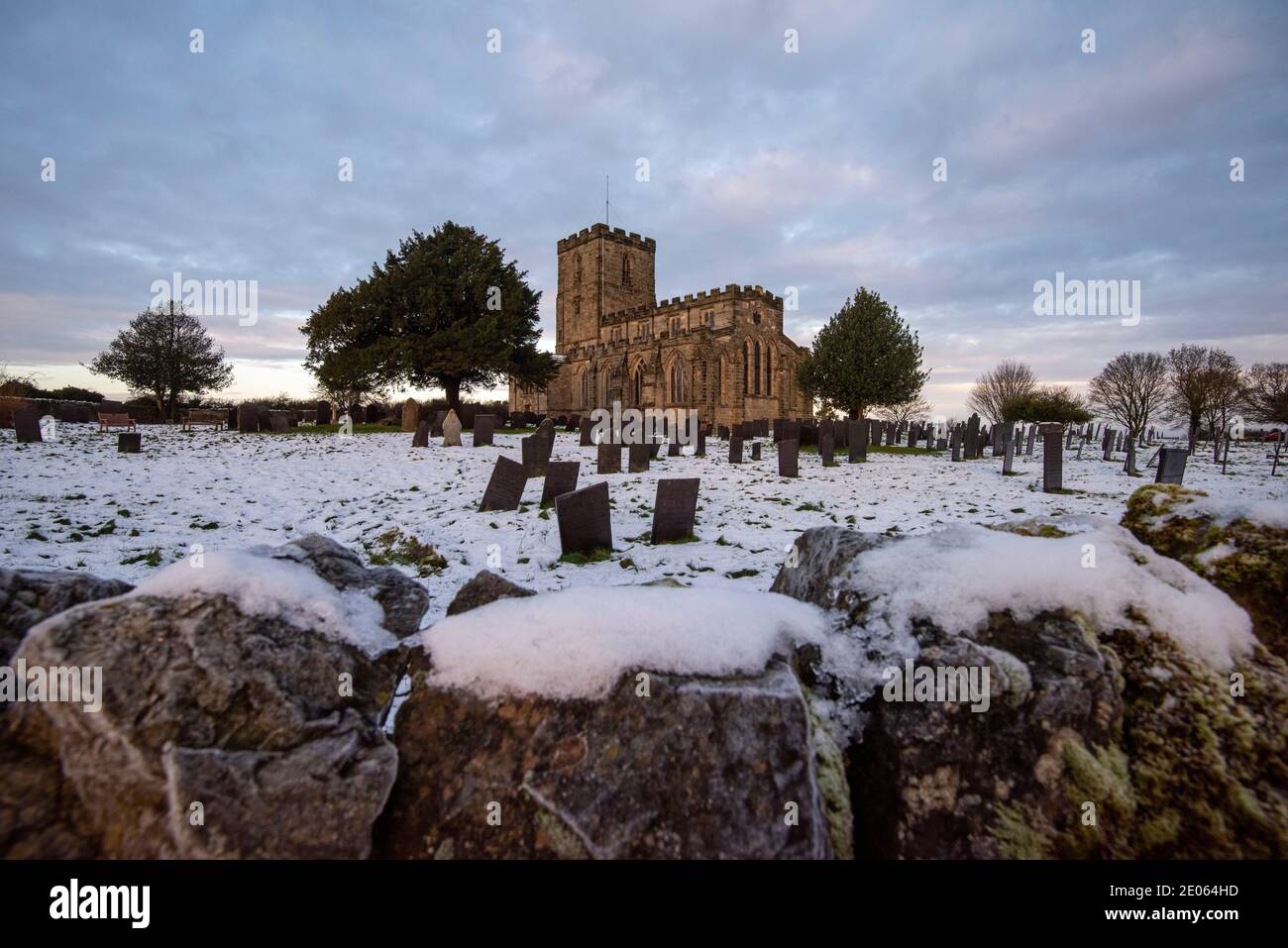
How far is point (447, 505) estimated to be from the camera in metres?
8.01

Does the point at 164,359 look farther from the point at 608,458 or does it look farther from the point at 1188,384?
the point at 1188,384

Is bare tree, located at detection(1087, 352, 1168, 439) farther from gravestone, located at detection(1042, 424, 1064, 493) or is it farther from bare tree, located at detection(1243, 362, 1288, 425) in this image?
gravestone, located at detection(1042, 424, 1064, 493)

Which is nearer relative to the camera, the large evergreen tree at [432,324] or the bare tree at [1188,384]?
the large evergreen tree at [432,324]

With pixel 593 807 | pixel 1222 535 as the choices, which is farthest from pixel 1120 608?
pixel 593 807

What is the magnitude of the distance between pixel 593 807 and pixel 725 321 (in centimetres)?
4248

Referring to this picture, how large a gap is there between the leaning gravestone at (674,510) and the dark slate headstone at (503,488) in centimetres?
240

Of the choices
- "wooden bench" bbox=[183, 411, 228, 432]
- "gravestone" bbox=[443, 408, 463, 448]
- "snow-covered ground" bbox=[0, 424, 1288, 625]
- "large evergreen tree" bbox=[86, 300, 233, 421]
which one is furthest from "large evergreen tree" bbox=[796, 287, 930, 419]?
"large evergreen tree" bbox=[86, 300, 233, 421]

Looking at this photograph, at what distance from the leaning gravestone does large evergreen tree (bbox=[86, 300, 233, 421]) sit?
121 ft

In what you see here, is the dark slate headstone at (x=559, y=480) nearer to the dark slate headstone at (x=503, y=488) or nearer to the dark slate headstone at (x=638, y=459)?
the dark slate headstone at (x=503, y=488)

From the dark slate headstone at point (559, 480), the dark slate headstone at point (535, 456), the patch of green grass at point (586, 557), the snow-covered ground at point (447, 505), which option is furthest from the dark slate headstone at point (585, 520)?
the dark slate headstone at point (535, 456)

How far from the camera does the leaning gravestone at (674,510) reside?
20.3ft

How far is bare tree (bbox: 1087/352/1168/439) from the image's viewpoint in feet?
137
